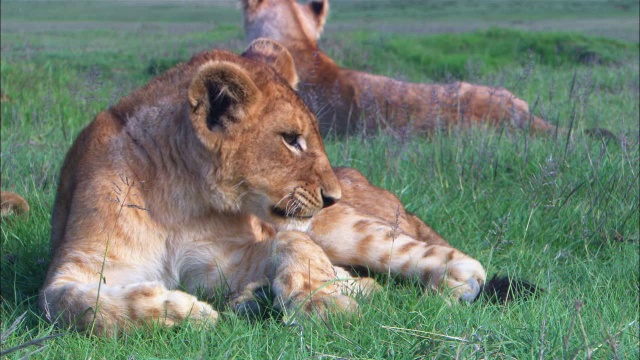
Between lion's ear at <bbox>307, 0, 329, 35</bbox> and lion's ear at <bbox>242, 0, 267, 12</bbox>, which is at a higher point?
lion's ear at <bbox>242, 0, 267, 12</bbox>

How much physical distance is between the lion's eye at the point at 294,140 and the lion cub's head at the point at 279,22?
421cm

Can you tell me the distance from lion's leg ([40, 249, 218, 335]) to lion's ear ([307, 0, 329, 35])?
5.59m

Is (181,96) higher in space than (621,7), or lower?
higher

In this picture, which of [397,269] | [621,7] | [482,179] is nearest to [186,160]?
[397,269]

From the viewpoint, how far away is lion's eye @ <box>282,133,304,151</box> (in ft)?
9.59

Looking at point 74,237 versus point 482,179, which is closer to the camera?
point 74,237

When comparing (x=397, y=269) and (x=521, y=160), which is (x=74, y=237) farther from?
(x=521, y=160)

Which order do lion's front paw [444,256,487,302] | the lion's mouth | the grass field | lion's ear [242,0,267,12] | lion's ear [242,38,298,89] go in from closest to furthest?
1. the grass field
2. lion's front paw [444,256,487,302]
3. the lion's mouth
4. lion's ear [242,38,298,89]
5. lion's ear [242,0,267,12]

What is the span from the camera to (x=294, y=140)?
9.68ft

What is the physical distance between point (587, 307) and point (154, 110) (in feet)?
5.30

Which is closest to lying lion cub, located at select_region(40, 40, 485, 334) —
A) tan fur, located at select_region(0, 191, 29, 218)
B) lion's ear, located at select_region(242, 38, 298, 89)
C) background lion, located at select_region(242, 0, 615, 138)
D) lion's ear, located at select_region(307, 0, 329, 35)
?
lion's ear, located at select_region(242, 38, 298, 89)

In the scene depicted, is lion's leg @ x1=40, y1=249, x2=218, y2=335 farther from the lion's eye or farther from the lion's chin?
the lion's eye

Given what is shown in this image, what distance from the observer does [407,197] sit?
4.19m

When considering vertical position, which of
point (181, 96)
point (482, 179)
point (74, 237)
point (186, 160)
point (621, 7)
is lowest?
point (621, 7)
